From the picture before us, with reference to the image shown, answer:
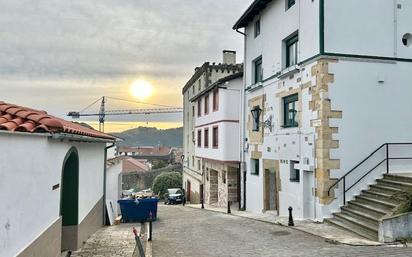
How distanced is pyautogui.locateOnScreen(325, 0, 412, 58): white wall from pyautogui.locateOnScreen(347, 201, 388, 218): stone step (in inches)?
194

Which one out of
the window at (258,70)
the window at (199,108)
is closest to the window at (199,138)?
the window at (199,108)

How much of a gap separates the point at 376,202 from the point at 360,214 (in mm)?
572

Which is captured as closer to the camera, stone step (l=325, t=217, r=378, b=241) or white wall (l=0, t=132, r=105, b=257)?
white wall (l=0, t=132, r=105, b=257)

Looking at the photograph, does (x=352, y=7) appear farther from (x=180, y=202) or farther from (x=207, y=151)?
(x=180, y=202)

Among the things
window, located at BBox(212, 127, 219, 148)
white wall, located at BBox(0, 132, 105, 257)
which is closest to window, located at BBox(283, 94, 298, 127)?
window, located at BBox(212, 127, 219, 148)

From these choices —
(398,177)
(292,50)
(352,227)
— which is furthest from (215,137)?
(352,227)

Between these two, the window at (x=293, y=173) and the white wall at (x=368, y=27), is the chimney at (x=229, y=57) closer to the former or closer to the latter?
the window at (x=293, y=173)

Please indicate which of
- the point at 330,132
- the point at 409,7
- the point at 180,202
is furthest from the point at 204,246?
the point at 180,202

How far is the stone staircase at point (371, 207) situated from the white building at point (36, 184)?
23.6 ft

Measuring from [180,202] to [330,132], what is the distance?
25.9 meters

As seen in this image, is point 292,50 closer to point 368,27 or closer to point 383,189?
point 368,27

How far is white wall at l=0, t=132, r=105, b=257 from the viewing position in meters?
4.69

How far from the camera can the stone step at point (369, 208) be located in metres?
9.99

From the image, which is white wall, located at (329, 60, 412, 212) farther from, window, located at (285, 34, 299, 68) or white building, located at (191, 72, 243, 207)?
white building, located at (191, 72, 243, 207)
